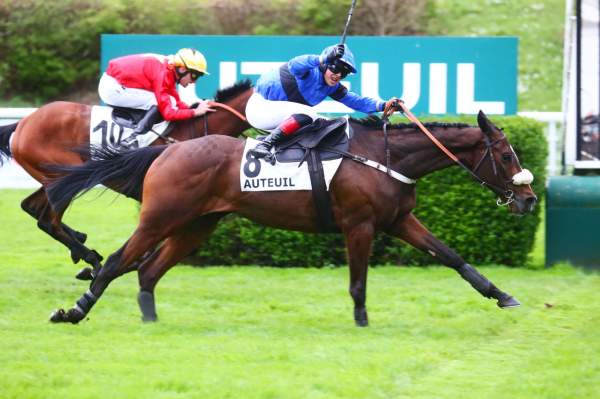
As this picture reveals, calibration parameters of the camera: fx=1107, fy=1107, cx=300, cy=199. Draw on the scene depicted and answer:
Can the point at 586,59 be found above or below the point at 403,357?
above

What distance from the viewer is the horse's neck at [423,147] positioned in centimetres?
816

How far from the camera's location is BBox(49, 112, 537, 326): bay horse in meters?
7.89

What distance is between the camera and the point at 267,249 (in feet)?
36.7

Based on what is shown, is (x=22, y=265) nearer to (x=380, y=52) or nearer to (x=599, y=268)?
(x=380, y=52)

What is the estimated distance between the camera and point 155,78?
970 cm

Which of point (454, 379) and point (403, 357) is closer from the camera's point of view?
point (454, 379)

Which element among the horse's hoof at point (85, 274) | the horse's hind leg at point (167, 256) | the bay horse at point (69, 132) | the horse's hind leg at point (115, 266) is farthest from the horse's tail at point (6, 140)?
the horse's hind leg at point (115, 266)

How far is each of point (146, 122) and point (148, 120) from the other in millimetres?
26

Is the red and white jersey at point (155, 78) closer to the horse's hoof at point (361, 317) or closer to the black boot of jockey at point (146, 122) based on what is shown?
the black boot of jockey at point (146, 122)

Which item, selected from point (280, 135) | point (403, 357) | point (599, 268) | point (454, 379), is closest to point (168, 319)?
point (280, 135)

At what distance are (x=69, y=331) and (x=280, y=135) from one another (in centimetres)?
204

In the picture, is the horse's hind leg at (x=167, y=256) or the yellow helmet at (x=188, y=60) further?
the yellow helmet at (x=188, y=60)

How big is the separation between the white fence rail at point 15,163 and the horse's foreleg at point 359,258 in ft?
20.8

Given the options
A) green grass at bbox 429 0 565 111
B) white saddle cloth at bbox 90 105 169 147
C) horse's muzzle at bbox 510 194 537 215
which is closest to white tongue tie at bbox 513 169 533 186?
horse's muzzle at bbox 510 194 537 215
